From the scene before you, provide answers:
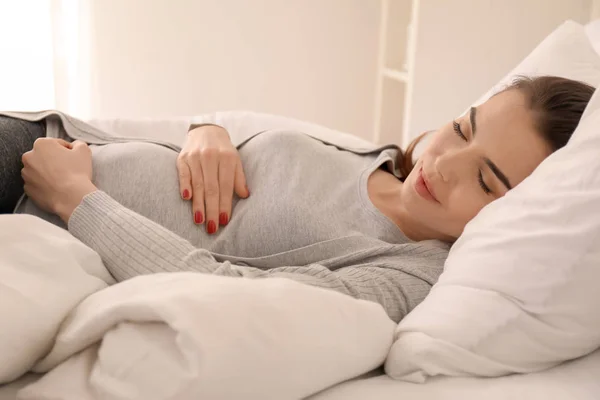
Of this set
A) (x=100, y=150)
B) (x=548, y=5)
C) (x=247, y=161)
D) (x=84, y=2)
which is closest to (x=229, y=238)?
(x=247, y=161)

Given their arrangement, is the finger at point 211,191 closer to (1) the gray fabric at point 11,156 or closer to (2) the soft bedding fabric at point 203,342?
(1) the gray fabric at point 11,156

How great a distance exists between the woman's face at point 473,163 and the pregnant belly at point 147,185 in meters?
0.35

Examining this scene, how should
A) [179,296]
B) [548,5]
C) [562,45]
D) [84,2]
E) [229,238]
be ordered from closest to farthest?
[179,296] < [229,238] < [562,45] < [548,5] < [84,2]

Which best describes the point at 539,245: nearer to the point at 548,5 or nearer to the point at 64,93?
the point at 548,5

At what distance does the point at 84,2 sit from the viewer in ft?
7.36

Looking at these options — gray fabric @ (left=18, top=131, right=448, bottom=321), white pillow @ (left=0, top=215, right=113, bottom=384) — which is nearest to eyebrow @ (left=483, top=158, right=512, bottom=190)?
gray fabric @ (left=18, top=131, right=448, bottom=321)

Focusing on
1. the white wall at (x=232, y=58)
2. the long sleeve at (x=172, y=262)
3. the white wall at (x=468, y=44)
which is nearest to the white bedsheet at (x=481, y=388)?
the long sleeve at (x=172, y=262)

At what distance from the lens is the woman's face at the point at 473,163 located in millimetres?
904

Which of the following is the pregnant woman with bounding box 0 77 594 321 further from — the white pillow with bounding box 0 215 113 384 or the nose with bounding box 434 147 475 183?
the white pillow with bounding box 0 215 113 384

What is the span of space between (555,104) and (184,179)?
1.87 ft

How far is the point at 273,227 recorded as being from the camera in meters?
0.96

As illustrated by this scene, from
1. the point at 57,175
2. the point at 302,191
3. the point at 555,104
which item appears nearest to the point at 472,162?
the point at 555,104

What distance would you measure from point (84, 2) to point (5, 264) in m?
1.90

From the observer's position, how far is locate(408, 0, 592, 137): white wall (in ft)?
6.39
